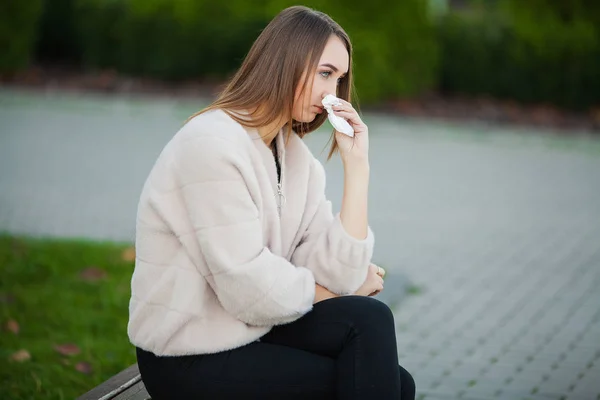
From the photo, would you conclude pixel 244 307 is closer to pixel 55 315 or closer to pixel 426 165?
pixel 55 315

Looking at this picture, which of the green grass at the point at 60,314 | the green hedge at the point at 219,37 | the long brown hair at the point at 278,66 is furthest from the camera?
the green hedge at the point at 219,37

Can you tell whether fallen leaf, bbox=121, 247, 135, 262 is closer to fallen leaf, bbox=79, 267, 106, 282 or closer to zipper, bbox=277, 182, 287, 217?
fallen leaf, bbox=79, 267, 106, 282

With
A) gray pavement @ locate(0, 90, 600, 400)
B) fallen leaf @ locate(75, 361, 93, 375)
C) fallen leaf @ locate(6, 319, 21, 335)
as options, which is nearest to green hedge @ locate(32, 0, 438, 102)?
gray pavement @ locate(0, 90, 600, 400)

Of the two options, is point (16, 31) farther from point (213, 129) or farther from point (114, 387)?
point (213, 129)

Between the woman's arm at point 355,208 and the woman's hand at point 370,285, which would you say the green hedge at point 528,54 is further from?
the woman's arm at point 355,208

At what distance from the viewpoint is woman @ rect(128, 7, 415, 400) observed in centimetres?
286

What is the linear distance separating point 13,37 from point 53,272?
37.1ft

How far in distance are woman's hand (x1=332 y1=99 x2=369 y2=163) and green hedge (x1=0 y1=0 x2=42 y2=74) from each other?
46.4 ft

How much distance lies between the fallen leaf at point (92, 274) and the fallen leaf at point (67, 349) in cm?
121

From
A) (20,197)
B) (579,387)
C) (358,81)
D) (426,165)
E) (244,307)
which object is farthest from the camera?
(358,81)

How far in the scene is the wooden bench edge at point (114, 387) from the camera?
324 centimetres

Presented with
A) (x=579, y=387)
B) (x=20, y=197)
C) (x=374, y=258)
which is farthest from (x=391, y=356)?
(x=20, y=197)

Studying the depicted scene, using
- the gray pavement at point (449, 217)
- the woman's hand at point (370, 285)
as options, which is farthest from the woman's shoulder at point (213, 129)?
the gray pavement at point (449, 217)

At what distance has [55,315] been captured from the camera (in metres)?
5.29
